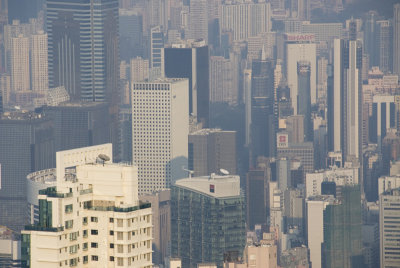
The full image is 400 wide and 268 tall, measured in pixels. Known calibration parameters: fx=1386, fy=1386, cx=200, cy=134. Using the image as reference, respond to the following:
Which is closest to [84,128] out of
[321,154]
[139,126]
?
[139,126]

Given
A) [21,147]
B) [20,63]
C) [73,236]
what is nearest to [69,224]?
[73,236]

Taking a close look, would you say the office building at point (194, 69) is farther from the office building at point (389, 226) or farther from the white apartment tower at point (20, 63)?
the office building at point (389, 226)

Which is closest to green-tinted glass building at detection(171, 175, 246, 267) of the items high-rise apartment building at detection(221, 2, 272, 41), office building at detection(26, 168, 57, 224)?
office building at detection(26, 168, 57, 224)

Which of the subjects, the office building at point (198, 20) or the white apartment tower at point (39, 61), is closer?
the white apartment tower at point (39, 61)

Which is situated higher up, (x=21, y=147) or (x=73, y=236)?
(x=73, y=236)

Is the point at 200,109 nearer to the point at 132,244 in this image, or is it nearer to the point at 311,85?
the point at 311,85

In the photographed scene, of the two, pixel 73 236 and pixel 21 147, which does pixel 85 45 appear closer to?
pixel 21 147

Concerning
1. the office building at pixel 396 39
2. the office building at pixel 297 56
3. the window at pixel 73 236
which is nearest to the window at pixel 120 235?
the window at pixel 73 236
